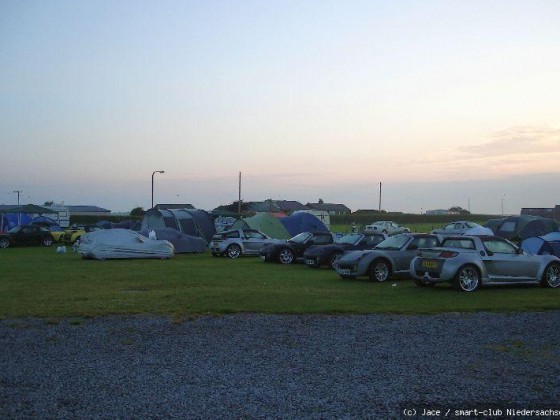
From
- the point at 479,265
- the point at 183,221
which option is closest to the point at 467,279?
the point at 479,265

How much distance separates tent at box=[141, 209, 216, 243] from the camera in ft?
125

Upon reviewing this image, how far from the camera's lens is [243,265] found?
82.7 feet

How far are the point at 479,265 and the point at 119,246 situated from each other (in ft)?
57.3

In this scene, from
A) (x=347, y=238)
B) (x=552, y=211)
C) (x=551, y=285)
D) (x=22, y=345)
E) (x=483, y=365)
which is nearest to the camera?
(x=483, y=365)

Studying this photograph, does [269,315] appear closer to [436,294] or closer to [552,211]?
[436,294]

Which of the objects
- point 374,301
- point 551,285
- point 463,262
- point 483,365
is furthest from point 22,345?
point 551,285

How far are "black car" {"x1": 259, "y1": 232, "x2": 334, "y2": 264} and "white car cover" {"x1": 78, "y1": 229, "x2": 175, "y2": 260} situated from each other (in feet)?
17.8

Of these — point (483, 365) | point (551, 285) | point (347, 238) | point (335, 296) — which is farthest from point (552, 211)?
point (483, 365)

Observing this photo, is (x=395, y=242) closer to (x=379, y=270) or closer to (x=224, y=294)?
(x=379, y=270)

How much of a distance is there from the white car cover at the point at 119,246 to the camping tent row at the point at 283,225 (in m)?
9.10

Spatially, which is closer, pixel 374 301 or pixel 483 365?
pixel 483 365

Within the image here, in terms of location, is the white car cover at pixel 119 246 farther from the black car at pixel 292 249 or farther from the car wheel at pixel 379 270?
the car wheel at pixel 379 270

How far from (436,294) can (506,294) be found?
1697 millimetres

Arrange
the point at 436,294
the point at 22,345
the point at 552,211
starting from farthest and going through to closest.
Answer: the point at 552,211 → the point at 436,294 → the point at 22,345
